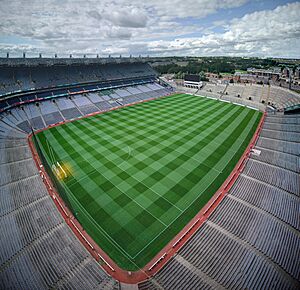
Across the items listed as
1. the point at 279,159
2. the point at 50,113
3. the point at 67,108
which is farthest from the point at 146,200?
the point at 67,108

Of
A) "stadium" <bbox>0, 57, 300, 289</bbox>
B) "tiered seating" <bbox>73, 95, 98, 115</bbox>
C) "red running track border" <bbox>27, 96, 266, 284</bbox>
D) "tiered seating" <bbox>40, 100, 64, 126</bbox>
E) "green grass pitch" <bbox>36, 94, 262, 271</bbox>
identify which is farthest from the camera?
"tiered seating" <bbox>73, 95, 98, 115</bbox>

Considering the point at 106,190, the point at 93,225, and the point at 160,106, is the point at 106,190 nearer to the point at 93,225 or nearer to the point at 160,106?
the point at 93,225

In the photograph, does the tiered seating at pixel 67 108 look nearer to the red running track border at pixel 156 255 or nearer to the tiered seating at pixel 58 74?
the tiered seating at pixel 58 74

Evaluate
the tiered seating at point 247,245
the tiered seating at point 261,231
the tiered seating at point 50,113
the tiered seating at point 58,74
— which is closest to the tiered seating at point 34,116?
the tiered seating at point 50,113

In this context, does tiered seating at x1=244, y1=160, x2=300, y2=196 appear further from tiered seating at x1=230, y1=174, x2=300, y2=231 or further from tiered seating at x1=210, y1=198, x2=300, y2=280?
tiered seating at x1=210, y1=198, x2=300, y2=280

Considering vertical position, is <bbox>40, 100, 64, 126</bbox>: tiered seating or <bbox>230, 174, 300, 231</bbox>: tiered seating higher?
<bbox>40, 100, 64, 126</bbox>: tiered seating

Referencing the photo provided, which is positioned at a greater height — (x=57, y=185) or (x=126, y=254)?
(x=57, y=185)

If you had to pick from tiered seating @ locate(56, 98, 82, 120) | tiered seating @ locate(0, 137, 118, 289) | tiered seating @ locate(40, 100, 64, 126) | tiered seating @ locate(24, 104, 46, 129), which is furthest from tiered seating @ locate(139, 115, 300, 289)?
tiered seating @ locate(56, 98, 82, 120)

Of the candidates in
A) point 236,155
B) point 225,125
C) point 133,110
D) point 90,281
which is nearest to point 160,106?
point 133,110
